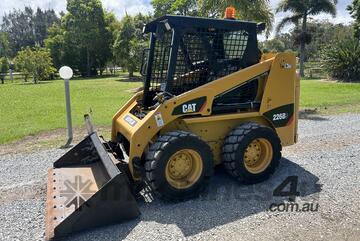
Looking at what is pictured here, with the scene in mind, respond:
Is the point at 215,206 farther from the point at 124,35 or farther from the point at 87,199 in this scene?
the point at 124,35

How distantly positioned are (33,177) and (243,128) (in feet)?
10.9

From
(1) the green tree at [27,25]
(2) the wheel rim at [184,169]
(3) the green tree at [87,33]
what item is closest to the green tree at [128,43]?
(3) the green tree at [87,33]

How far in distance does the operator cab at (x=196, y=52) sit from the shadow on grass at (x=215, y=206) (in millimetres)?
1250

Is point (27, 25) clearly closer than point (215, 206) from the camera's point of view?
No

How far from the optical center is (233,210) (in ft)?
13.6

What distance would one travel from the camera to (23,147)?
7.41 m

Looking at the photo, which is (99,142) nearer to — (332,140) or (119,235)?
(119,235)

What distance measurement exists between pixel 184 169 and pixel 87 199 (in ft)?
4.17

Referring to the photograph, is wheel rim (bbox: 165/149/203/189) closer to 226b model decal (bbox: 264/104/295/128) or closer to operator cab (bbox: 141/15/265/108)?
operator cab (bbox: 141/15/265/108)

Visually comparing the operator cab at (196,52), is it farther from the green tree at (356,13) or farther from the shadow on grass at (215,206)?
the green tree at (356,13)

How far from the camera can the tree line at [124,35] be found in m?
24.2

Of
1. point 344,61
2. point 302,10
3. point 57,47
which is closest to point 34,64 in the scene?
point 57,47

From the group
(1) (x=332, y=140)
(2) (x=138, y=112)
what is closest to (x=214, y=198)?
(2) (x=138, y=112)

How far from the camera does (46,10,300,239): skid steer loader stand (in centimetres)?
420
